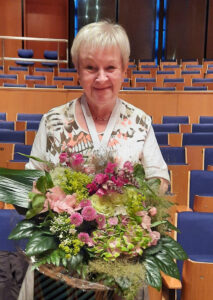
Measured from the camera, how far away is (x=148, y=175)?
1.85 feet

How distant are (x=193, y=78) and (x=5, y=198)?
16.3 feet

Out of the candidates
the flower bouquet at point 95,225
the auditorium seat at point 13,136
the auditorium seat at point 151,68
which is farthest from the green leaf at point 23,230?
the auditorium seat at point 151,68

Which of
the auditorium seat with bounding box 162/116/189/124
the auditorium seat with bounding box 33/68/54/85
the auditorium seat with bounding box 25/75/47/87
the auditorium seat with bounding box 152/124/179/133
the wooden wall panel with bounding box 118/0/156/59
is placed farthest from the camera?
the wooden wall panel with bounding box 118/0/156/59

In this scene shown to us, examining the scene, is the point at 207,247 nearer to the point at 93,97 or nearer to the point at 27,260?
the point at 93,97

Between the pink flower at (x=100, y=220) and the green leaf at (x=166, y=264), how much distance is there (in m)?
0.08

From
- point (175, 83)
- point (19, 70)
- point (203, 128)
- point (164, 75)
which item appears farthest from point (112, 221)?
point (19, 70)

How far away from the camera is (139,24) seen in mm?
7254

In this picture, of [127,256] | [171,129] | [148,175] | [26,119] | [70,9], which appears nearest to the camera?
[127,256]

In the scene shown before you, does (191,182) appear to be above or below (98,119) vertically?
below

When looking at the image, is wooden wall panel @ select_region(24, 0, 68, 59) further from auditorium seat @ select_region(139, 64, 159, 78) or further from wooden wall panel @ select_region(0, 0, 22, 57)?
auditorium seat @ select_region(139, 64, 159, 78)

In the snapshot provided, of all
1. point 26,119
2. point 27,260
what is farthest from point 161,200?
point 26,119

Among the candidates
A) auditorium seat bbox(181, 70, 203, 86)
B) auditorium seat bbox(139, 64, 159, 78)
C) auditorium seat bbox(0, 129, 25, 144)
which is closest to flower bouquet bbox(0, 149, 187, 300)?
auditorium seat bbox(0, 129, 25, 144)

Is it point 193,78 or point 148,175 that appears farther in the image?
point 193,78

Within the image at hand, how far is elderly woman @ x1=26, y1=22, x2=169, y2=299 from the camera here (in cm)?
59
